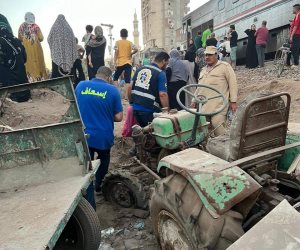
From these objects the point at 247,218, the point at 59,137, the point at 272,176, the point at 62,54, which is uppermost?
the point at 62,54

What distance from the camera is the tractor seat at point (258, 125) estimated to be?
230cm

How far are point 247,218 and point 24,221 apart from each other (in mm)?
1530

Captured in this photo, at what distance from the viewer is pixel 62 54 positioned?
7.22 m

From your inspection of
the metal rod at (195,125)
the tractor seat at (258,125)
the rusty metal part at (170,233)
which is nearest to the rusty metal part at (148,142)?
the metal rod at (195,125)

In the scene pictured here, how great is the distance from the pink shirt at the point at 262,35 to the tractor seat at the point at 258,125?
406 inches

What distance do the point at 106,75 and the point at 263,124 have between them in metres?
2.40

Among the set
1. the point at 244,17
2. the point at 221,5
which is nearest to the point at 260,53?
the point at 244,17

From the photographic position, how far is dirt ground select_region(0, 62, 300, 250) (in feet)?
11.1

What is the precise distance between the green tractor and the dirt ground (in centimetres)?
75

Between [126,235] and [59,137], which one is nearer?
[59,137]

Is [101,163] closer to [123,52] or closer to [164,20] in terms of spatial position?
[123,52]

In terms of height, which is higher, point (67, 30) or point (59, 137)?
point (67, 30)

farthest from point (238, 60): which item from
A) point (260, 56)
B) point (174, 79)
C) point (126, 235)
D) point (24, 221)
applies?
point (24, 221)

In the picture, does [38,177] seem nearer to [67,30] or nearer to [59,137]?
[59,137]
